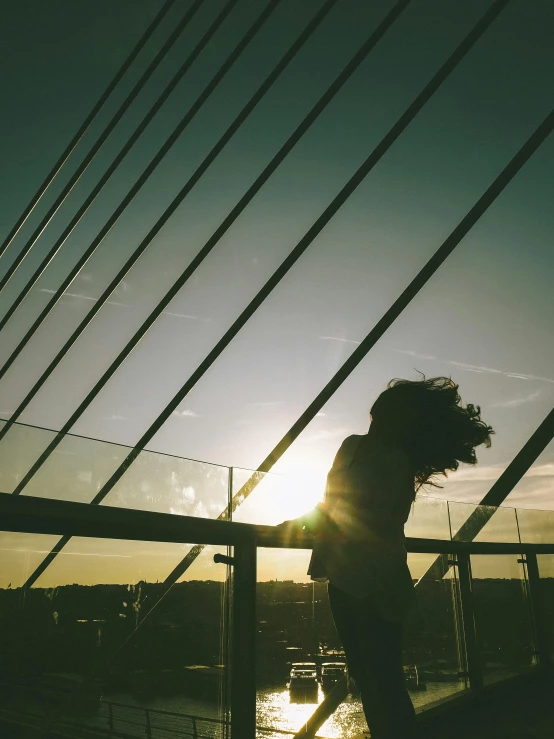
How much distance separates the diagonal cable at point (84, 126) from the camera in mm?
6719

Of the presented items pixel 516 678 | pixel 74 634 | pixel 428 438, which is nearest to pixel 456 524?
pixel 516 678

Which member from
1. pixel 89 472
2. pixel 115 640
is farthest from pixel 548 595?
pixel 89 472

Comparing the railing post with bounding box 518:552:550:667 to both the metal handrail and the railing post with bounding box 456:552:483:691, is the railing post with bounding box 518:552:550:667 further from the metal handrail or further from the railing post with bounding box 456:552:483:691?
the metal handrail

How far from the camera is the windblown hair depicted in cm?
130

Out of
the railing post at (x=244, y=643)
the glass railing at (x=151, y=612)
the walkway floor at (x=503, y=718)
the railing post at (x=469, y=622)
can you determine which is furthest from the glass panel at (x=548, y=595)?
the railing post at (x=244, y=643)

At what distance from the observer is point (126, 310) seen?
22.3 ft

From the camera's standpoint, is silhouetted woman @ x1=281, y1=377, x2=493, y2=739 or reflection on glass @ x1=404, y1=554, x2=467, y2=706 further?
reflection on glass @ x1=404, y1=554, x2=467, y2=706

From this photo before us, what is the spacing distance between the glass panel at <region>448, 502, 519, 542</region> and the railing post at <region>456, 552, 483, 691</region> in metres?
0.13

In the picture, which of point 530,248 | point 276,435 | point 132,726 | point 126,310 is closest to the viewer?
point 132,726

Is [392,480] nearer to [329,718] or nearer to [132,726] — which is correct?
[132,726]

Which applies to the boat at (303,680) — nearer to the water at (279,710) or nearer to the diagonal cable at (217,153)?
the water at (279,710)

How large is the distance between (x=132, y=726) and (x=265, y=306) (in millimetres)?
4385

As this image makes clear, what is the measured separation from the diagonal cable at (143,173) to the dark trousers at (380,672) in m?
6.08

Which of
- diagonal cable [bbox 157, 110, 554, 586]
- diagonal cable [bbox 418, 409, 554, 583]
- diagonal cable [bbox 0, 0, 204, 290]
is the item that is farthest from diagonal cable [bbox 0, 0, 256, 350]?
diagonal cable [bbox 418, 409, 554, 583]
